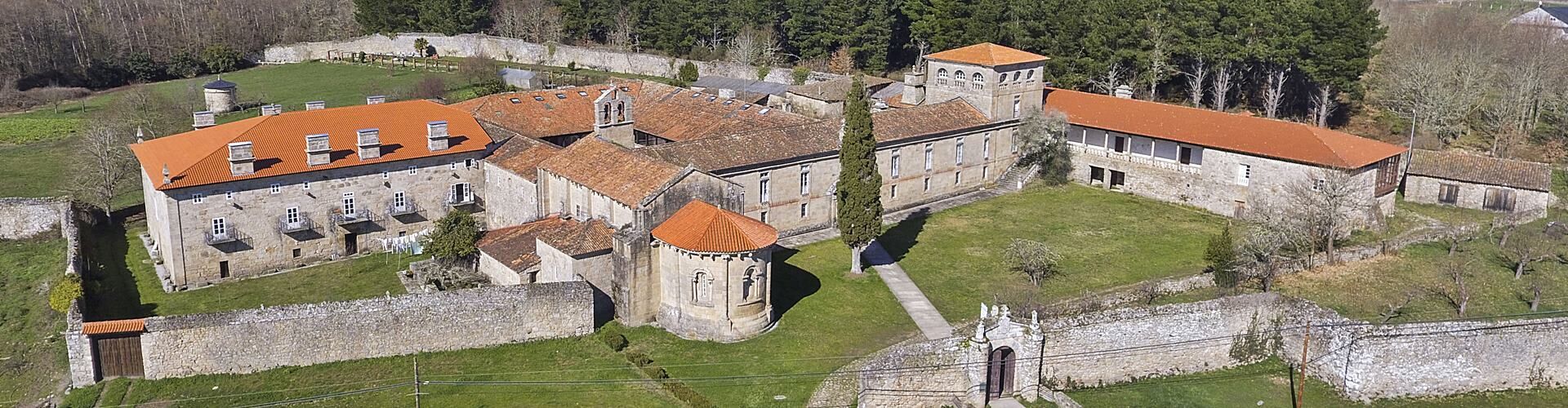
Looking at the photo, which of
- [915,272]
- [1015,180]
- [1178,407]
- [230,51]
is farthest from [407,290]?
[230,51]

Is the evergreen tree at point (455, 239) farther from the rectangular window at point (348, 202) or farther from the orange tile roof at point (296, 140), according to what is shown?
the orange tile roof at point (296, 140)

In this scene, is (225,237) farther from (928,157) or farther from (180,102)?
(180,102)

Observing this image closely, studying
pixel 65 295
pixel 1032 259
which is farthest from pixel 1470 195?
pixel 65 295

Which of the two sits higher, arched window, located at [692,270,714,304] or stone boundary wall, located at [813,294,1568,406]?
arched window, located at [692,270,714,304]

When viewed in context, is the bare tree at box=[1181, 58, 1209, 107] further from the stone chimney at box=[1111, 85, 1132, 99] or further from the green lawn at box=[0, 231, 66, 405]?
the green lawn at box=[0, 231, 66, 405]

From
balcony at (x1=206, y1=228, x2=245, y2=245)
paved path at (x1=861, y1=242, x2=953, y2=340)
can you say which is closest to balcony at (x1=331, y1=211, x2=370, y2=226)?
balcony at (x1=206, y1=228, x2=245, y2=245)

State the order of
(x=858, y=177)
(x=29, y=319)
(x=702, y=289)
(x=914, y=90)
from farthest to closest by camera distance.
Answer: (x=914, y=90) → (x=858, y=177) → (x=29, y=319) → (x=702, y=289)
